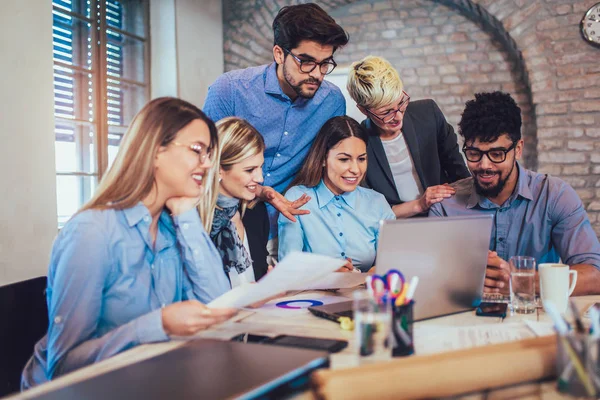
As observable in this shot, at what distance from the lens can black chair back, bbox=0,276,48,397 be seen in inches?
48.7

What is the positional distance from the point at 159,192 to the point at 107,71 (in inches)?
120

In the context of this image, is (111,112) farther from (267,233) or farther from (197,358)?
(197,358)

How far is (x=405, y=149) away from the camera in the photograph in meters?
2.56

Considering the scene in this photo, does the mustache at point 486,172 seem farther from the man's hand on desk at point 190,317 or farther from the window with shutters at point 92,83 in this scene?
A: the window with shutters at point 92,83

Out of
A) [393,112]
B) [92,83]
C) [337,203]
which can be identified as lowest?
[337,203]

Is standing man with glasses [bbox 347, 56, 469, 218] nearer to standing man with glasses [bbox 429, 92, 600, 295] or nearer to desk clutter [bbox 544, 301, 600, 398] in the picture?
standing man with glasses [bbox 429, 92, 600, 295]

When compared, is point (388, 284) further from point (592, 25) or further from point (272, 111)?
point (592, 25)

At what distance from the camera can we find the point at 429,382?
739 millimetres

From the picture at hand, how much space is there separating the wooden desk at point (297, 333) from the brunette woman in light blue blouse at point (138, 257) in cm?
8

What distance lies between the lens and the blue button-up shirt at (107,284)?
1.13 metres

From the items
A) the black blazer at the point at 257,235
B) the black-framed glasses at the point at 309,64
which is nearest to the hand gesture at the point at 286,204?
the black blazer at the point at 257,235

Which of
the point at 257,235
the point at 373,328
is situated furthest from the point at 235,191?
the point at 373,328

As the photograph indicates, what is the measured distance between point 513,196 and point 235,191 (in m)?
0.96

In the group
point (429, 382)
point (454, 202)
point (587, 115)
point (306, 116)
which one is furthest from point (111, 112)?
point (429, 382)
